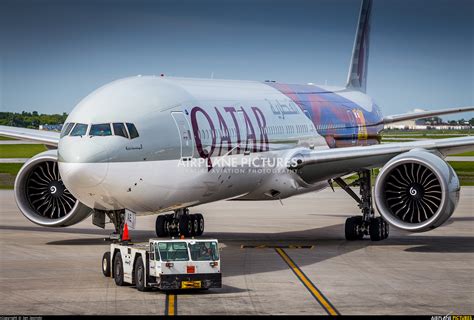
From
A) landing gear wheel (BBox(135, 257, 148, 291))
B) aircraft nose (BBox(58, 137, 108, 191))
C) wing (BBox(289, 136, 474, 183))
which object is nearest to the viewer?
landing gear wheel (BBox(135, 257, 148, 291))

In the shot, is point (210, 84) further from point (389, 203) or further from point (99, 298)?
point (99, 298)

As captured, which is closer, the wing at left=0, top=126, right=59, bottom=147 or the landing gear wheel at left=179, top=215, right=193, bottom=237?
the wing at left=0, top=126, right=59, bottom=147

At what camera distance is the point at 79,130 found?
79.7 feet

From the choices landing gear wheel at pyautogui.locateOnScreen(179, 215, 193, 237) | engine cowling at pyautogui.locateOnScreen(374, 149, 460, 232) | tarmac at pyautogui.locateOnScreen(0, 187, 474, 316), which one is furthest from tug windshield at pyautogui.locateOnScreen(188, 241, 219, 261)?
landing gear wheel at pyautogui.locateOnScreen(179, 215, 193, 237)

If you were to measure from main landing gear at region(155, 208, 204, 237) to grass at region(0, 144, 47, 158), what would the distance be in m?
58.7

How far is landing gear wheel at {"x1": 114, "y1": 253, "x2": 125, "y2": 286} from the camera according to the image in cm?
2370

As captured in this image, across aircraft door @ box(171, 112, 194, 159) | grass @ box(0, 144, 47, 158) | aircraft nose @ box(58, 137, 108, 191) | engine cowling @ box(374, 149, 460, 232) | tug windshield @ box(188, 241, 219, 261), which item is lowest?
grass @ box(0, 144, 47, 158)

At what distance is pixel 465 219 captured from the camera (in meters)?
42.1

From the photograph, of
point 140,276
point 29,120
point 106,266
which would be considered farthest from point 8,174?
point 140,276

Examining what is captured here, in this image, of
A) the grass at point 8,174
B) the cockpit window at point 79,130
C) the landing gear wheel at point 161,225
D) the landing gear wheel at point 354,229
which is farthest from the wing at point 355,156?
the grass at point 8,174

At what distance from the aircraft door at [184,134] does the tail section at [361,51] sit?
19.1m

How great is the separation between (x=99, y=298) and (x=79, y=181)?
10.2ft

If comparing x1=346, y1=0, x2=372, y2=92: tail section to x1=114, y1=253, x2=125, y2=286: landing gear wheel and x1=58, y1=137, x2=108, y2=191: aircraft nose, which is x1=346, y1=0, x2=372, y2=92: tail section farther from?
x1=58, y1=137, x2=108, y2=191: aircraft nose

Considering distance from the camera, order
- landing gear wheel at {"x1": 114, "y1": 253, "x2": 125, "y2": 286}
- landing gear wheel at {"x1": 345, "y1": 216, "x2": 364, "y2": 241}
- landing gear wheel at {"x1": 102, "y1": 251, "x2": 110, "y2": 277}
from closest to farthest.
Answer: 1. landing gear wheel at {"x1": 114, "y1": 253, "x2": 125, "y2": 286}
2. landing gear wheel at {"x1": 102, "y1": 251, "x2": 110, "y2": 277}
3. landing gear wheel at {"x1": 345, "y1": 216, "x2": 364, "y2": 241}
